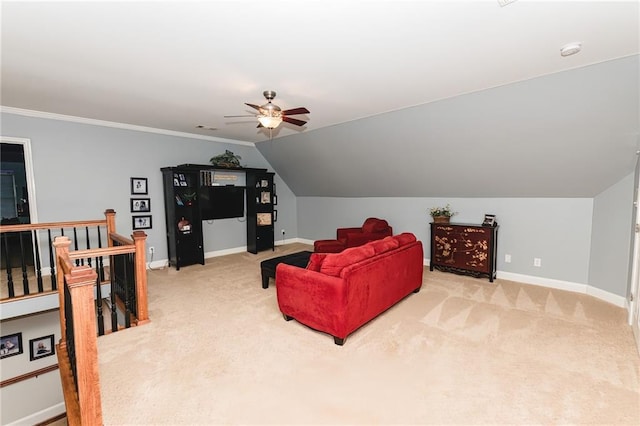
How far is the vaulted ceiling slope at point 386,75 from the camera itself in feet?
6.44

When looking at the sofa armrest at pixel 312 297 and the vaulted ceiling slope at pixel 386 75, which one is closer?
the vaulted ceiling slope at pixel 386 75

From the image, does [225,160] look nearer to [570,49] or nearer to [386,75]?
[386,75]

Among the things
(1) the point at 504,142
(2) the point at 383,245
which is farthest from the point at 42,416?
(1) the point at 504,142

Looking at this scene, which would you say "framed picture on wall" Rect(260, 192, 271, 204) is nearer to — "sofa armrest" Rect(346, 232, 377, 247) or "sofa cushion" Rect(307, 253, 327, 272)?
"sofa armrest" Rect(346, 232, 377, 247)

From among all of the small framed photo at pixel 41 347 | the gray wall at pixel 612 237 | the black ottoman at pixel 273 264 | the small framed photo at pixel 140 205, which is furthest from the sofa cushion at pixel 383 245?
the small framed photo at pixel 41 347

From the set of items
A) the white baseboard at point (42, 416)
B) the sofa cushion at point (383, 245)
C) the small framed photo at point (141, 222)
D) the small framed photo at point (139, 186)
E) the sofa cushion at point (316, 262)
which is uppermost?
the small framed photo at point (139, 186)

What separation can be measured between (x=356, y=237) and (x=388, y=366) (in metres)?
3.01

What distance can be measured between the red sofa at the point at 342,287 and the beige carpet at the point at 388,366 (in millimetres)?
169

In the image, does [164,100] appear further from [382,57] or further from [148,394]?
[148,394]

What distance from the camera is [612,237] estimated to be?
377 cm

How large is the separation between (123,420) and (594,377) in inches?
134

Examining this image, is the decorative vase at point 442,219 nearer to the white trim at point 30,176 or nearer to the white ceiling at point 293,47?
the white ceiling at point 293,47

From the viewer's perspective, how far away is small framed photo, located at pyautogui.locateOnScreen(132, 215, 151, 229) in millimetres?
5227

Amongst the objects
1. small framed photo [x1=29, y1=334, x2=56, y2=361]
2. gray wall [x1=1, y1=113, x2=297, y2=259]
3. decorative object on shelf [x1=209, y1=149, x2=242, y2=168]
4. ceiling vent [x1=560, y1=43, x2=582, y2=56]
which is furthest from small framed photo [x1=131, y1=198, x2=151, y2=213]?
ceiling vent [x1=560, y1=43, x2=582, y2=56]
